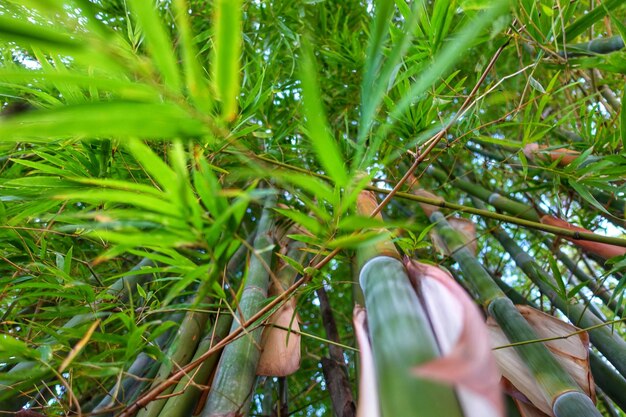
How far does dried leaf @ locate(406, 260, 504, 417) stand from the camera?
246mm

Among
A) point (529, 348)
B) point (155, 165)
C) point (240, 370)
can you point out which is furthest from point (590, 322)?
point (155, 165)

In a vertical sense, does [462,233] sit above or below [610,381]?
above

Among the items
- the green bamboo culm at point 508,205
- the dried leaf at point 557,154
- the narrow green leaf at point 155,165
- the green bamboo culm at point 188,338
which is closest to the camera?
the narrow green leaf at point 155,165

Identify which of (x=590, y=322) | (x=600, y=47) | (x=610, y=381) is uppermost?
(x=600, y=47)

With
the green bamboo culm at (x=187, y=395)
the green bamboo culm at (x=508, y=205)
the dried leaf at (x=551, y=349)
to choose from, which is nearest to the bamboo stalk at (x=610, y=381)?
the dried leaf at (x=551, y=349)

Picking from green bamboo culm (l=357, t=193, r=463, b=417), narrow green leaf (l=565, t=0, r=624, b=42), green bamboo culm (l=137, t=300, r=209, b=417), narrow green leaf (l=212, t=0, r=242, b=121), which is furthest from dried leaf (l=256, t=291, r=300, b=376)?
narrow green leaf (l=565, t=0, r=624, b=42)

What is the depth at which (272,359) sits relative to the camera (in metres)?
0.71

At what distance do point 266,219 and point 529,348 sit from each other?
0.70 metres

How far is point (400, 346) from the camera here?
36 centimetres

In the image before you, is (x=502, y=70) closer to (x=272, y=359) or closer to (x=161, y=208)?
(x=272, y=359)

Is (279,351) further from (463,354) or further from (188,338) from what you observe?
(463,354)

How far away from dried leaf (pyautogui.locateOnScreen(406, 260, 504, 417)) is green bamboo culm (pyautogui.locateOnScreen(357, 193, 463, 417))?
0.05 feet

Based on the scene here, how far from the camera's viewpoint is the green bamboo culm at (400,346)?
321mm

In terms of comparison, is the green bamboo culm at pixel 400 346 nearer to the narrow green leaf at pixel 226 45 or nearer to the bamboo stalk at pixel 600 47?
the narrow green leaf at pixel 226 45
